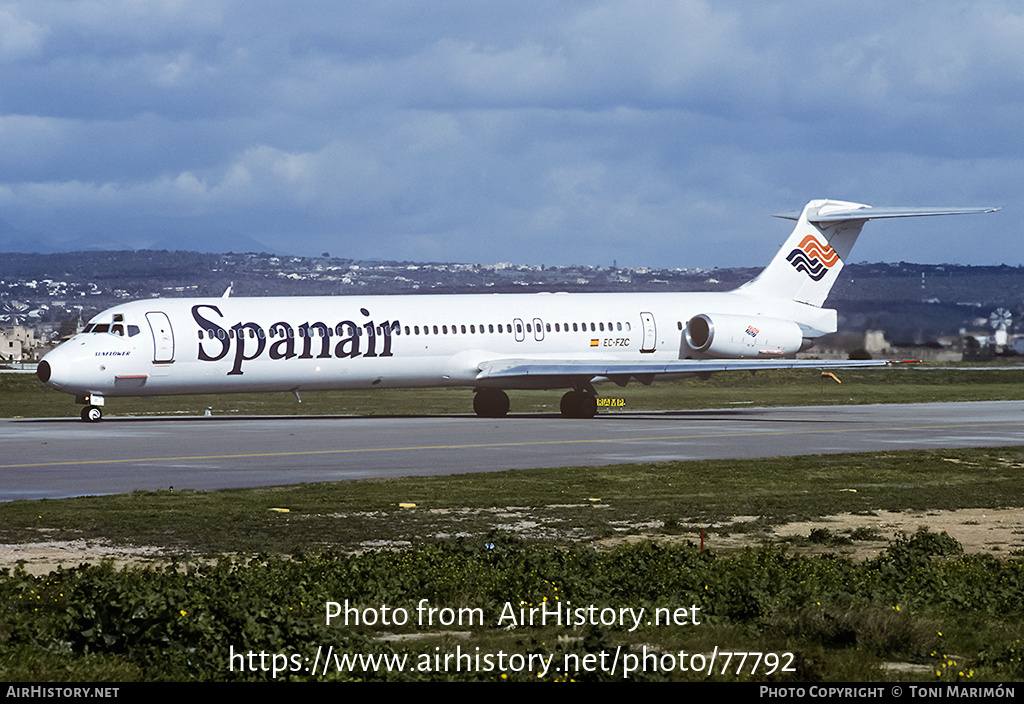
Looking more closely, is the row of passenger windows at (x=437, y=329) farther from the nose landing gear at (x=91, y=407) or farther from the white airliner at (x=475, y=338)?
the nose landing gear at (x=91, y=407)

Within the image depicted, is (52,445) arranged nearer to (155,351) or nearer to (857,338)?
(155,351)

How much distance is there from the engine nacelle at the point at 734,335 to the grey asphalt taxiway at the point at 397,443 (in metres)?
2.26

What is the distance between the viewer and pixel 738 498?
21.1 m

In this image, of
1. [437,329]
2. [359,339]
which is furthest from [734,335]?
[359,339]

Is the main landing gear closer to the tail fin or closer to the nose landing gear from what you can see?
the tail fin

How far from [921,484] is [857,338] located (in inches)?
1206

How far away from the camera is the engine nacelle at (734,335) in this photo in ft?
149

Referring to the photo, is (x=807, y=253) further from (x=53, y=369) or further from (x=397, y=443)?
(x=53, y=369)

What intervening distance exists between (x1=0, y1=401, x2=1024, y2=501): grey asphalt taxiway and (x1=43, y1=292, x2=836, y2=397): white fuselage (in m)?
1.38

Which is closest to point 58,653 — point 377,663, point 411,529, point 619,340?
point 377,663

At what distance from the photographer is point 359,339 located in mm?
39281

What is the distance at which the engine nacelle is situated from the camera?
4544cm

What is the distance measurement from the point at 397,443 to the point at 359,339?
841 cm

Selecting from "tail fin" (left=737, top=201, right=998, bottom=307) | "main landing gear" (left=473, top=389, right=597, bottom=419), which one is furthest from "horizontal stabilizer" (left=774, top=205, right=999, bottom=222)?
"main landing gear" (left=473, top=389, right=597, bottom=419)
